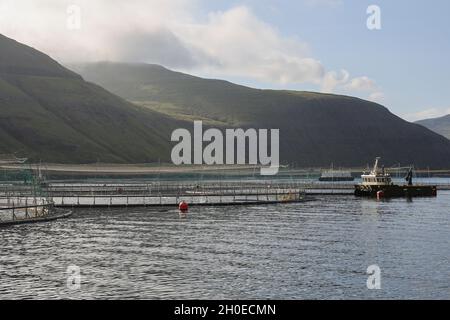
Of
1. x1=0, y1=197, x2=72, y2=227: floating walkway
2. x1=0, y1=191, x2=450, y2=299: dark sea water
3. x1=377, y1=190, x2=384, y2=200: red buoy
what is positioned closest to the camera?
x1=0, y1=191, x2=450, y2=299: dark sea water

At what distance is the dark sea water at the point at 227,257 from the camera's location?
51438 mm

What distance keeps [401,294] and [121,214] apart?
83.5 m

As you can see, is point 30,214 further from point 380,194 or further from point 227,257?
point 380,194

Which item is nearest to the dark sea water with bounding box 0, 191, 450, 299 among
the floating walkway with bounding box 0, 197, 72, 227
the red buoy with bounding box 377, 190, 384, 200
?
the floating walkway with bounding box 0, 197, 72, 227

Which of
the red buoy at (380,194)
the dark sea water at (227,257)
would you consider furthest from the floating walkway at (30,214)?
the red buoy at (380,194)

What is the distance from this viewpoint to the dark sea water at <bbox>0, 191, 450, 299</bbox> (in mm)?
51438

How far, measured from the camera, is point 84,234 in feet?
295

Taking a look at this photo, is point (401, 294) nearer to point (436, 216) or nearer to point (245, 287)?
point (245, 287)

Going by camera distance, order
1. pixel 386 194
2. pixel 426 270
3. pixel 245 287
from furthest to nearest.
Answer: pixel 386 194
pixel 426 270
pixel 245 287

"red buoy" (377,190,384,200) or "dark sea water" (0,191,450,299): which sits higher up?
"red buoy" (377,190,384,200)

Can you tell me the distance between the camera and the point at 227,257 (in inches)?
2694

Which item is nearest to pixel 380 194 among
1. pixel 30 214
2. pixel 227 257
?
pixel 30 214

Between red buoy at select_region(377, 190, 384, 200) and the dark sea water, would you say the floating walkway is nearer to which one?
the dark sea water
